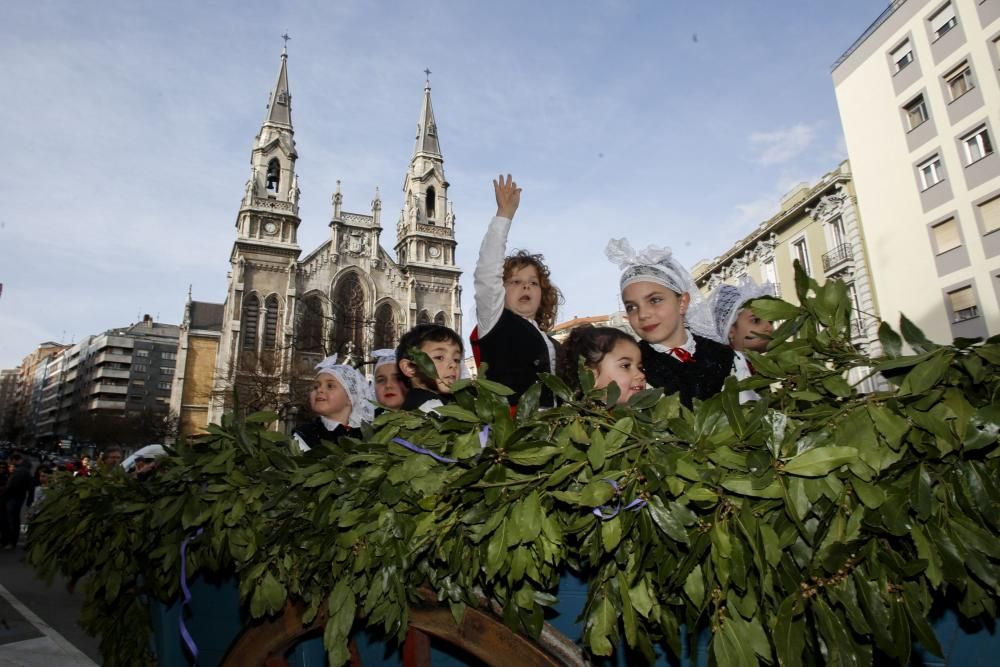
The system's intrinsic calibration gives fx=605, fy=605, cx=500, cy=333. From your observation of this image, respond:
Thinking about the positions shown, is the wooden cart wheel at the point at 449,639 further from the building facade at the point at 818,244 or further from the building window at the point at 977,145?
the building window at the point at 977,145

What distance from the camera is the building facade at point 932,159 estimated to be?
15961 millimetres

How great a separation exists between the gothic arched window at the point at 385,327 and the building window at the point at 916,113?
2772 centimetres

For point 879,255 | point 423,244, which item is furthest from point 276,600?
point 423,244

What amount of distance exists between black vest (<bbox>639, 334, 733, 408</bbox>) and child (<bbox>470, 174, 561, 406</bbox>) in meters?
0.47

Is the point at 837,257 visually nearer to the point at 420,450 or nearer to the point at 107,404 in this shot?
the point at 420,450

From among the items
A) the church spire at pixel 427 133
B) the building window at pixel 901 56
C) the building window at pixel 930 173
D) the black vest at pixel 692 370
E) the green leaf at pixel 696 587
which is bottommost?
the green leaf at pixel 696 587

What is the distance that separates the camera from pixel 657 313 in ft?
8.53

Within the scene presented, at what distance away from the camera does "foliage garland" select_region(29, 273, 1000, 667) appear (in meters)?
1.05

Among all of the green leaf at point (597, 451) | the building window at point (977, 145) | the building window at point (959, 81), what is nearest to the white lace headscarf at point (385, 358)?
the green leaf at point (597, 451)

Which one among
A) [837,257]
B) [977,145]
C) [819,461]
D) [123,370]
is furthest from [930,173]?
[123,370]

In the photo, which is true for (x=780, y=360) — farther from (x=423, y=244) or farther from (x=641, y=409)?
(x=423, y=244)

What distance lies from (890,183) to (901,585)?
21.5 meters

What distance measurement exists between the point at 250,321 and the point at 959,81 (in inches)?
1394

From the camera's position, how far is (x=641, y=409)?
1317 millimetres
